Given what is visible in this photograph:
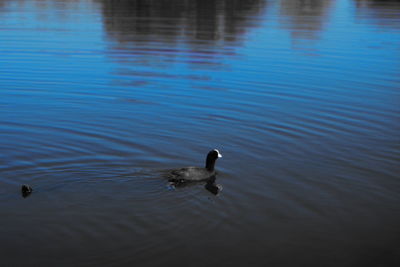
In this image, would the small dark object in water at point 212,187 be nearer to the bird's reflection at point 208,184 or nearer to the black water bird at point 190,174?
the bird's reflection at point 208,184

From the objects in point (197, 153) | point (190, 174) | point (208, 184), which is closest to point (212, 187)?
point (208, 184)

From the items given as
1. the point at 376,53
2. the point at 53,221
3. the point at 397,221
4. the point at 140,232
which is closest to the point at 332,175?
the point at 397,221

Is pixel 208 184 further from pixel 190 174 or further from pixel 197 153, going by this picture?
pixel 197 153

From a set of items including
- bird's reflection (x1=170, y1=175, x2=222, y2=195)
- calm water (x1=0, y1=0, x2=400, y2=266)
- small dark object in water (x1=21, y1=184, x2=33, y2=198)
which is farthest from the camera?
bird's reflection (x1=170, y1=175, x2=222, y2=195)

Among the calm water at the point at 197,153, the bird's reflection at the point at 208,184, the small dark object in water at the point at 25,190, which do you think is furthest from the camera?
the bird's reflection at the point at 208,184

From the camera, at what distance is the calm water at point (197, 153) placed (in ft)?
36.6

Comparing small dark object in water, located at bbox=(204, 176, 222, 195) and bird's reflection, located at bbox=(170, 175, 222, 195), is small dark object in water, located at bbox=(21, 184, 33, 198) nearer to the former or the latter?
bird's reflection, located at bbox=(170, 175, 222, 195)

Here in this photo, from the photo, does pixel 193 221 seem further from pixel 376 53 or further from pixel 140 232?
pixel 376 53

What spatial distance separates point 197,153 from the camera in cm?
1653

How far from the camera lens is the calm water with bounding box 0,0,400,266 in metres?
11.2

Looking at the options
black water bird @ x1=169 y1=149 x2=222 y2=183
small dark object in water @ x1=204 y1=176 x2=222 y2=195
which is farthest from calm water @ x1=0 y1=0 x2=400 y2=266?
black water bird @ x1=169 y1=149 x2=222 y2=183

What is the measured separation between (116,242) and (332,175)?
6429 millimetres

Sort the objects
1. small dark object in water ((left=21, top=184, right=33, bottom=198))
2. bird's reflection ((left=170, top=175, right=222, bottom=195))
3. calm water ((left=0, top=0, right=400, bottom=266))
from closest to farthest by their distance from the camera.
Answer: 1. calm water ((left=0, top=0, right=400, bottom=266))
2. small dark object in water ((left=21, top=184, right=33, bottom=198))
3. bird's reflection ((left=170, top=175, right=222, bottom=195))

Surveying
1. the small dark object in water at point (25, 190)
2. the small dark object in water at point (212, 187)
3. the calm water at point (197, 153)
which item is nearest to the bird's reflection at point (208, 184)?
the small dark object in water at point (212, 187)
